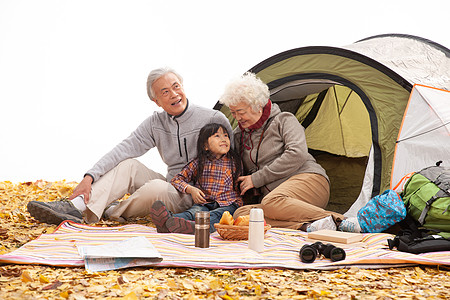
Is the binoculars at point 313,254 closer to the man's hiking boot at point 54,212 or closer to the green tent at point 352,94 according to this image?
the green tent at point 352,94

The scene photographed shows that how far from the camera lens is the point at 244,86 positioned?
3.68 m

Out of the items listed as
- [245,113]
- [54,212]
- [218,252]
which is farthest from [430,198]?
[54,212]

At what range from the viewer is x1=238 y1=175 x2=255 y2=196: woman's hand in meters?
3.62

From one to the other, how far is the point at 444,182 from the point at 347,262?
0.99 metres

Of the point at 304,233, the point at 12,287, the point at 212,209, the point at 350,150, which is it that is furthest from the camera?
the point at 350,150

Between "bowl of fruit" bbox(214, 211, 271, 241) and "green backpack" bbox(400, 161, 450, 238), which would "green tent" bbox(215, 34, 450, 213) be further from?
"bowl of fruit" bbox(214, 211, 271, 241)

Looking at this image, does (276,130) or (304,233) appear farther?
(276,130)

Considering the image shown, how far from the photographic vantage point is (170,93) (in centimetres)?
379

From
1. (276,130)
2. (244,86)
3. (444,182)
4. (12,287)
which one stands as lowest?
(12,287)

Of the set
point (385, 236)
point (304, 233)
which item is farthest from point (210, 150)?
point (385, 236)

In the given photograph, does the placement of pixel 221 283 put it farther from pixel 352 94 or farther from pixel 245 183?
pixel 352 94

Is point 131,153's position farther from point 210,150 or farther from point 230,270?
point 230,270

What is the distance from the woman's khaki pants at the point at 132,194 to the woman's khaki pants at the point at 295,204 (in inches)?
19.8

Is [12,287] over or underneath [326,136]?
underneath
